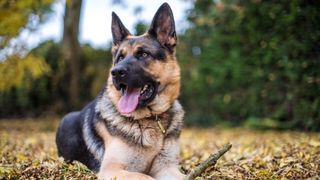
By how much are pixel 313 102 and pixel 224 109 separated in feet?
13.3

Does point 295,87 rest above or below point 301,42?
below

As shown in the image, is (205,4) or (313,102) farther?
(205,4)

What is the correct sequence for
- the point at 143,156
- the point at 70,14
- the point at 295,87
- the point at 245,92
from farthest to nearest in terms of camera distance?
the point at 70,14 < the point at 245,92 < the point at 295,87 < the point at 143,156

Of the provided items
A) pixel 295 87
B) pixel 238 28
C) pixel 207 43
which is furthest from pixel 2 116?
pixel 295 87

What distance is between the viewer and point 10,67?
11.7 meters

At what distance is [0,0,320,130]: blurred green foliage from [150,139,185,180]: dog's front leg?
4.82m

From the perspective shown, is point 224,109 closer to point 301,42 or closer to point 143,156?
point 301,42

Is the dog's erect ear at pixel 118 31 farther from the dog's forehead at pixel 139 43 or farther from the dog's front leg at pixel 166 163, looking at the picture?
the dog's front leg at pixel 166 163

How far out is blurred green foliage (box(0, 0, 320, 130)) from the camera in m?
9.40

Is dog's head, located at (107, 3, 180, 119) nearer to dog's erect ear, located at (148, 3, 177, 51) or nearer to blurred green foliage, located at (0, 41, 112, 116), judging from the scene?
dog's erect ear, located at (148, 3, 177, 51)

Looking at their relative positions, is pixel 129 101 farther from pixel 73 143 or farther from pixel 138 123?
pixel 73 143

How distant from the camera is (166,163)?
4.94 metres

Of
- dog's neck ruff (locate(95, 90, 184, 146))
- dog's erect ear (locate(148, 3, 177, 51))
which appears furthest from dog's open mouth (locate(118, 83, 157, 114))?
dog's erect ear (locate(148, 3, 177, 51))

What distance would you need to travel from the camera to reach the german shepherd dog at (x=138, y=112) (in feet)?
15.7
